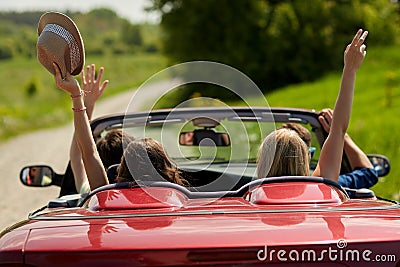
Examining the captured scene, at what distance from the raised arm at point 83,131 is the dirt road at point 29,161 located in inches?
15.6

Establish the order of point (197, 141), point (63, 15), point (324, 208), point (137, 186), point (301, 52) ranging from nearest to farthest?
point (324, 208) < point (137, 186) < point (63, 15) < point (197, 141) < point (301, 52)

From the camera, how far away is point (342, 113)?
410 centimetres

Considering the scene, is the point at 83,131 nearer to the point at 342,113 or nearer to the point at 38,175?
the point at 342,113

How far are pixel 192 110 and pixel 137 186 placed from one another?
181cm

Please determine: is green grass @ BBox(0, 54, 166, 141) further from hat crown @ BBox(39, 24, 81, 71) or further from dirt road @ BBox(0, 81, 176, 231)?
hat crown @ BBox(39, 24, 81, 71)

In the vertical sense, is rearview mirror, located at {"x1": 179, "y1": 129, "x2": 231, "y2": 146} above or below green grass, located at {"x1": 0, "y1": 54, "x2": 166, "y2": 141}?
below

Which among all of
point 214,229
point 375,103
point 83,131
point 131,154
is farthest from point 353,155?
point 375,103

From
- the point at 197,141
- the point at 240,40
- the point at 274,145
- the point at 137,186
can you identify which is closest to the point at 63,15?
the point at 137,186

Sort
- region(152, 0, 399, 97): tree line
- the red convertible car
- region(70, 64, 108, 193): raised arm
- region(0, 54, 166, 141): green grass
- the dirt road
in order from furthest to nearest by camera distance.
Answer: region(0, 54, 166, 141): green grass → region(152, 0, 399, 97): tree line → the dirt road → region(70, 64, 108, 193): raised arm → the red convertible car

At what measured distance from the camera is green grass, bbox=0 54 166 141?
46344 mm

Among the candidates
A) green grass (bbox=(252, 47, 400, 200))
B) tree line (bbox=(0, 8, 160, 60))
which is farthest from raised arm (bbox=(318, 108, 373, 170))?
tree line (bbox=(0, 8, 160, 60))

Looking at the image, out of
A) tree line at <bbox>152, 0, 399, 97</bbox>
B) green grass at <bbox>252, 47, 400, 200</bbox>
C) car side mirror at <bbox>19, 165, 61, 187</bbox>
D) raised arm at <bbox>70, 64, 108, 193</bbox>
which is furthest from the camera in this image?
tree line at <bbox>152, 0, 399, 97</bbox>

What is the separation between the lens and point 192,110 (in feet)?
18.1

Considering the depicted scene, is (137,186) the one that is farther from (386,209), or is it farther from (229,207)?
(386,209)
